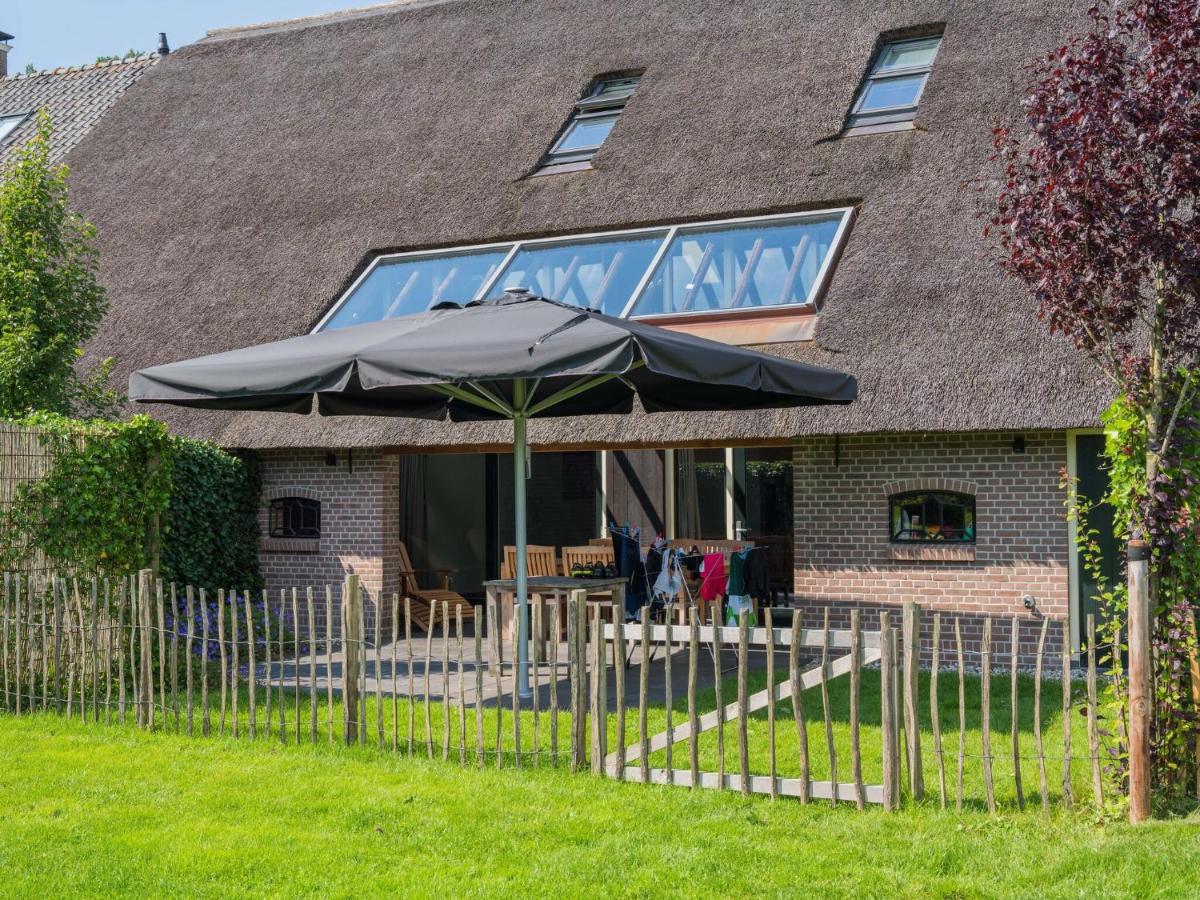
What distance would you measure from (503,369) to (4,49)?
20.1 meters

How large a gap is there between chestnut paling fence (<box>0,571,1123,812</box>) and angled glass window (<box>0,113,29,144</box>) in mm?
12691

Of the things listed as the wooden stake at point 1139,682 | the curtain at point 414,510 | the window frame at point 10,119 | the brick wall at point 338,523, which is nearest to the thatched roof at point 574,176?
the brick wall at point 338,523

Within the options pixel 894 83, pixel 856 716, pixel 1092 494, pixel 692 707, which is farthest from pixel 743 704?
pixel 894 83

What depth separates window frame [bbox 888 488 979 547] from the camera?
10.0 meters

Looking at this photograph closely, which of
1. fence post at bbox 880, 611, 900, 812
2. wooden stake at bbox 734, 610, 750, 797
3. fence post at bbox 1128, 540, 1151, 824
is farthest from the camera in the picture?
wooden stake at bbox 734, 610, 750, 797

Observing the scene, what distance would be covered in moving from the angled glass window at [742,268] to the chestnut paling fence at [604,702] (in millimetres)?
3367

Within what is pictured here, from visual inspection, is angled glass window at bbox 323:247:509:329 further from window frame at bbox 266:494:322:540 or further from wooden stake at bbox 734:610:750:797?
wooden stake at bbox 734:610:750:797

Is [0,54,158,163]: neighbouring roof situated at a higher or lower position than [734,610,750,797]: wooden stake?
higher

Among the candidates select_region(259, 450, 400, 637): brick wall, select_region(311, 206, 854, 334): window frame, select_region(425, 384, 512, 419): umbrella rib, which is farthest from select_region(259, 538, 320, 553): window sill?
select_region(425, 384, 512, 419): umbrella rib

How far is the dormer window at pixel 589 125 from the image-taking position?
13.5 m

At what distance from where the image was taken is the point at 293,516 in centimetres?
1277

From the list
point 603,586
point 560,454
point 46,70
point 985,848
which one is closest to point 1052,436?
point 603,586

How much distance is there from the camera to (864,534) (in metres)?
10.3

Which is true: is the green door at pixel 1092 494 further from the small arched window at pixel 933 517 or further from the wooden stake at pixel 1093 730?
the wooden stake at pixel 1093 730
